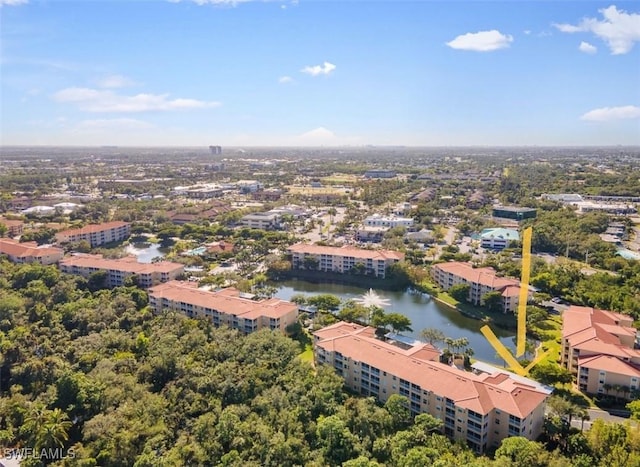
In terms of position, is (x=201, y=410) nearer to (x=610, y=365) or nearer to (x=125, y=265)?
(x=610, y=365)

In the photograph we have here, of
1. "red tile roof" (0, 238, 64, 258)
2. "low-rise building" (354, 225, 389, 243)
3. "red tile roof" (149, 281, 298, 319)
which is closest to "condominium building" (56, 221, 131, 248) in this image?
"red tile roof" (0, 238, 64, 258)

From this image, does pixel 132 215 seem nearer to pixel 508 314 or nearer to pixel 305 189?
pixel 305 189

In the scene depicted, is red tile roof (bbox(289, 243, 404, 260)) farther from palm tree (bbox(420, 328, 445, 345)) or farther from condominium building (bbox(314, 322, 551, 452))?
condominium building (bbox(314, 322, 551, 452))

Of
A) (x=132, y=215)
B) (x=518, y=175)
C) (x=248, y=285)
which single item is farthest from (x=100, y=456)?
(x=518, y=175)

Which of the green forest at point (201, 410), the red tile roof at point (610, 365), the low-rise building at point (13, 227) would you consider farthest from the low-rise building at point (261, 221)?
the red tile roof at point (610, 365)

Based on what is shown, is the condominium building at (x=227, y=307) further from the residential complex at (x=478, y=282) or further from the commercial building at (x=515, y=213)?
the commercial building at (x=515, y=213)
